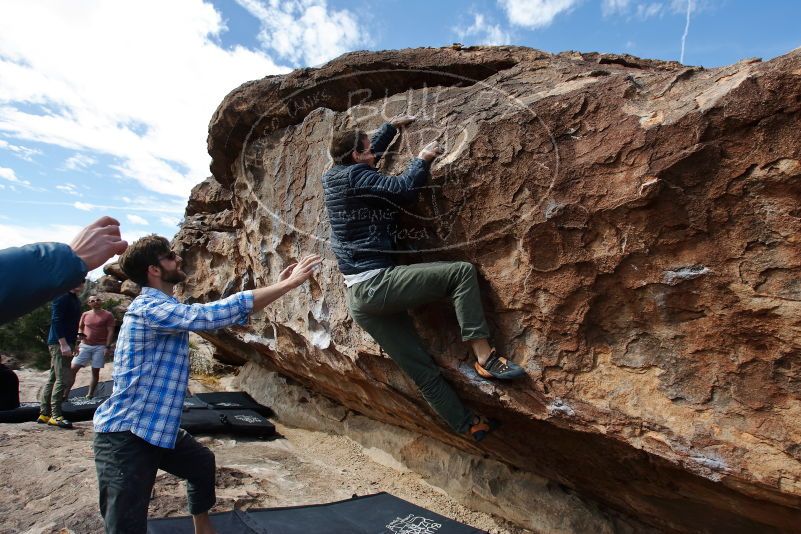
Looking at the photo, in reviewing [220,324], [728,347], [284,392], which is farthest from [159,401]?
[284,392]

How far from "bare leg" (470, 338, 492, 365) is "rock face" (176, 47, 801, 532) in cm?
18

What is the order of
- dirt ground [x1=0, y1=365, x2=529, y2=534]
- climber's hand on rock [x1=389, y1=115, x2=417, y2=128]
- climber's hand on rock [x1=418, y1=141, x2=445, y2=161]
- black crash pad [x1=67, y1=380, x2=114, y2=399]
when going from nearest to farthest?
climber's hand on rock [x1=418, y1=141, x2=445, y2=161], dirt ground [x1=0, y1=365, x2=529, y2=534], climber's hand on rock [x1=389, y1=115, x2=417, y2=128], black crash pad [x1=67, y1=380, x2=114, y2=399]

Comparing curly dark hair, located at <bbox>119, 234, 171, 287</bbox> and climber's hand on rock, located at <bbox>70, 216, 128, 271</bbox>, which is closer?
climber's hand on rock, located at <bbox>70, 216, 128, 271</bbox>

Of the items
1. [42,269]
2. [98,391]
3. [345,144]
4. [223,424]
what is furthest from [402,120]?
[98,391]

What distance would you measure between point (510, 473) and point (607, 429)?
1487 mm

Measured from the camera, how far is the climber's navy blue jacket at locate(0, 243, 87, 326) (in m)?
1.44

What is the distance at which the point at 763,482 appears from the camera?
2.48 meters

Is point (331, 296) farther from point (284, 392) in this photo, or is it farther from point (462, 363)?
point (284, 392)

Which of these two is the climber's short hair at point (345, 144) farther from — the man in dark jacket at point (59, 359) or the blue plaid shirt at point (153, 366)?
the man in dark jacket at point (59, 359)

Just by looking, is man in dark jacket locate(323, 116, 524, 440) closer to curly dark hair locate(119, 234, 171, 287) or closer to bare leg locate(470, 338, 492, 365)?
bare leg locate(470, 338, 492, 365)

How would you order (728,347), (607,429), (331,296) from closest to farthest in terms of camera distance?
(728,347) → (607,429) → (331,296)

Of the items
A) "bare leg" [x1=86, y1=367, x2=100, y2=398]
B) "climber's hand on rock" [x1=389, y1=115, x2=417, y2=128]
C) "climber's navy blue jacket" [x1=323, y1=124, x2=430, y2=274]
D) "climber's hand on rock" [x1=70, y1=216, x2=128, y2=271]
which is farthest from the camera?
"bare leg" [x1=86, y1=367, x2=100, y2=398]

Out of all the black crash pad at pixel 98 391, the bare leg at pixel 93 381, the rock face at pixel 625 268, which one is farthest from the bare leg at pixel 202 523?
the black crash pad at pixel 98 391
